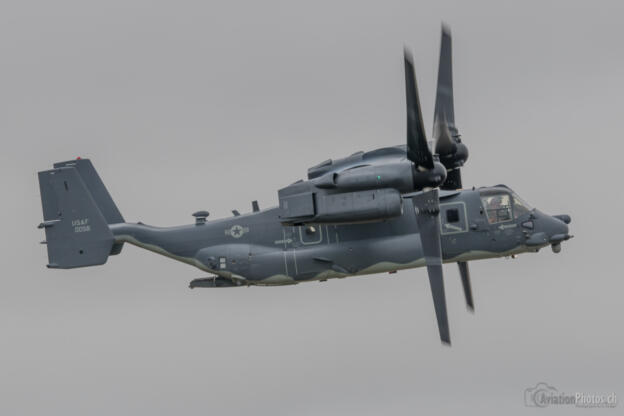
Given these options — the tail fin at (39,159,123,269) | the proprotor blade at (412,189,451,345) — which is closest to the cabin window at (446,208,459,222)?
the proprotor blade at (412,189,451,345)

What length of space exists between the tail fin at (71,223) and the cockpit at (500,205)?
11.3 metres

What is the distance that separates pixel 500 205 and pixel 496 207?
0.43 ft

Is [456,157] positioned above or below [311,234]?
above

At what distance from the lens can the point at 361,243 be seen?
3522 cm

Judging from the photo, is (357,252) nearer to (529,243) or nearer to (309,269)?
(309,269)

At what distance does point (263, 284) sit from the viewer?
1420 inches

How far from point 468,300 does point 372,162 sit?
278 inches

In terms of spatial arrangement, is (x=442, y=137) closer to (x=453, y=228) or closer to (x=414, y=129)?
(x=414, y=129)

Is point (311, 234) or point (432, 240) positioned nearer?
point (432, 240)

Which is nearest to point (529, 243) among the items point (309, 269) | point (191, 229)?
point (309, 269)

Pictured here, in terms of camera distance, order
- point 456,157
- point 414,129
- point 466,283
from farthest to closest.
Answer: point 466,283 < point 456,157 < point 414,129

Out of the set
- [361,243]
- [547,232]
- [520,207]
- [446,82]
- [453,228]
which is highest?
[446,82]

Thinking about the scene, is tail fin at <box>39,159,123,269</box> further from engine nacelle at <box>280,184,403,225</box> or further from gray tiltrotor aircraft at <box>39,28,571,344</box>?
engine nacelle at <box>280,184,403,225</box>

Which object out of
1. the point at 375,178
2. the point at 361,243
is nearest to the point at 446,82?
the point at 375,178
